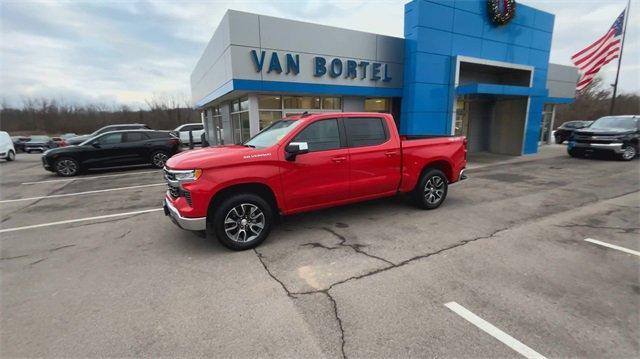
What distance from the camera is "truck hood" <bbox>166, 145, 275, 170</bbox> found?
155 inches

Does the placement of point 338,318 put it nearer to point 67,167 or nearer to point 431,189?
point 431,189

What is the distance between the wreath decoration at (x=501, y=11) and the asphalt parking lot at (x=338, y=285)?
10.9 meters

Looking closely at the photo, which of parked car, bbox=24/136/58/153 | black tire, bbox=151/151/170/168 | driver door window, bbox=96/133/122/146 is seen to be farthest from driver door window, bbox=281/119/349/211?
parked car, bbox=24/136/58/153

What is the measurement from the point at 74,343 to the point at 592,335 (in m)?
4.42

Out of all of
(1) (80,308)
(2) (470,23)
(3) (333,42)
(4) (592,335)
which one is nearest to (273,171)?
(1) (80,308)

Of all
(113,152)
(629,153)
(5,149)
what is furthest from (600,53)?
(5,149)

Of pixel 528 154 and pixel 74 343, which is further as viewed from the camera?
pixel 528 154

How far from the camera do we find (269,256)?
4.07 m

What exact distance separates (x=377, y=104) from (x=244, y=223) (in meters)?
11.7

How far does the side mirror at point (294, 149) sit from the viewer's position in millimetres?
4125

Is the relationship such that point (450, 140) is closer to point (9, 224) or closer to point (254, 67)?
point (254, 67)

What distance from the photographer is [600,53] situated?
18641 millimetres

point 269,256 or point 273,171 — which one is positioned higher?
point 273,171

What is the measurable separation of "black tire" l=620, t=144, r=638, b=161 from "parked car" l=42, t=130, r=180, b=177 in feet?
60.1
